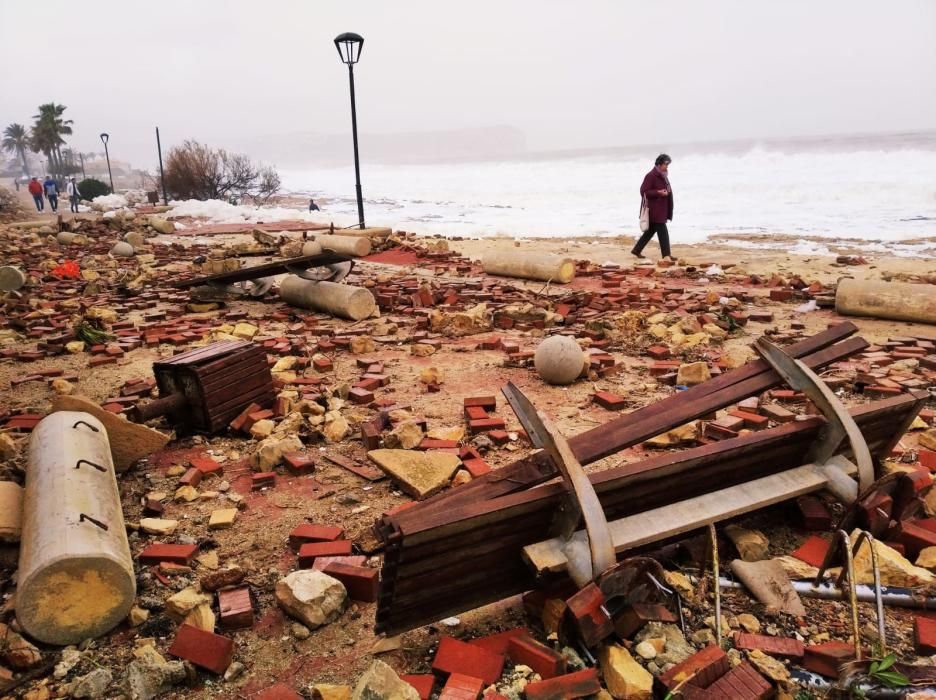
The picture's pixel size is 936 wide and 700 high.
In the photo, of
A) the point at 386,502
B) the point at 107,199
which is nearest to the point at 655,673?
the point at 386,502

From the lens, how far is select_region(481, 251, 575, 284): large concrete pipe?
31.3 feet

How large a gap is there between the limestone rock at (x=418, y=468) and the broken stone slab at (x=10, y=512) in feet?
5.44

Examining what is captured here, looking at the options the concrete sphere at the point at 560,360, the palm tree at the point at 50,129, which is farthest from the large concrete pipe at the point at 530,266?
the palm tree at the point at 50,129

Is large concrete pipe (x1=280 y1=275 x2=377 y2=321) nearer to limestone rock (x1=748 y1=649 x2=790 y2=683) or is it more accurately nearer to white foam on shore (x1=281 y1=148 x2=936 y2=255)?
limestone rock (x1=748 y1=649 x2=790 y2=683)

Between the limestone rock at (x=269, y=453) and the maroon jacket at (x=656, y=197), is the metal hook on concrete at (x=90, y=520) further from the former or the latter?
the maroon jacket at (x=656, y=197)

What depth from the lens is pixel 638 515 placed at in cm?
230

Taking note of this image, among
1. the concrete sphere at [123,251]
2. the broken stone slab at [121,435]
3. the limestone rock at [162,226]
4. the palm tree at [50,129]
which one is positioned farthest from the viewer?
the palm tree at [50,129]

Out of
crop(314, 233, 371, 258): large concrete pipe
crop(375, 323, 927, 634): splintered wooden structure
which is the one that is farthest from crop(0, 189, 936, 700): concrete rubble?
crop(314, 233, 371, 258): large concrete pipe

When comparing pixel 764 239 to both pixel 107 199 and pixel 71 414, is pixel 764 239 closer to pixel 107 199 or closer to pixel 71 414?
pixel 71 414

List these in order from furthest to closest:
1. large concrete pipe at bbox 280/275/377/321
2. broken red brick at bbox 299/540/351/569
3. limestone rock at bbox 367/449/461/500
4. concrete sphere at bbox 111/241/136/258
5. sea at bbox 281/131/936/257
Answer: sea at bbox 281/131/936/257 < concrete sphere at bbox 111/241/136/258 < large concrete pipe at bbox 280/275/377/321 < limestone rock at bbox 367/449/461/500 < broken red brick at bbox 299/540/351/569

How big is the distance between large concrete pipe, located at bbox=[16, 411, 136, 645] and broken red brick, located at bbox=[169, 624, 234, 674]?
1.01ft

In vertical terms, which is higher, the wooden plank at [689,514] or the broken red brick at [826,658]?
the wooden plank at [689,514]

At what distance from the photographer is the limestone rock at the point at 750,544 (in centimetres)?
257

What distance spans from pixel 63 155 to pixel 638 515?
367ft
